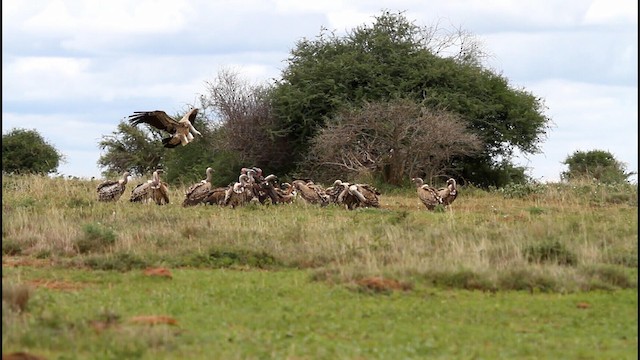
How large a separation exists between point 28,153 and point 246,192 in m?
26.7

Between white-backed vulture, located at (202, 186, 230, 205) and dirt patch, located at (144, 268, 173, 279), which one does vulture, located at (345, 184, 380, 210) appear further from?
dirt patch, located at (144, 268, 173, 279)

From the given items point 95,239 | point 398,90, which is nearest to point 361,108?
point 398,90

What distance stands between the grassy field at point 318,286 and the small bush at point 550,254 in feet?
0.08

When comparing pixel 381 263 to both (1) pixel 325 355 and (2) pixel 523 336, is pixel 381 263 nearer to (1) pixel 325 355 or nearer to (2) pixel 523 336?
(2) pixel 523 336

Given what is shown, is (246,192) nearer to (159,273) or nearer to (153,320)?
(159,273)

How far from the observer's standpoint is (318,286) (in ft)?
38.8

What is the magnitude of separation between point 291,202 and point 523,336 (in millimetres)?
13777

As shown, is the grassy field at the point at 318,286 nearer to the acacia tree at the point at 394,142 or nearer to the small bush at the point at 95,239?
the small bush at the point at 95,239

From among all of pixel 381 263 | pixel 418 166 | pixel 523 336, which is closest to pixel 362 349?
pixel 523 336

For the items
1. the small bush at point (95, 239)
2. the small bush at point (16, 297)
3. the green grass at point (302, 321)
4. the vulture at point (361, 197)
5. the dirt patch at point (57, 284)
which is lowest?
the green grass at point (302, 321)

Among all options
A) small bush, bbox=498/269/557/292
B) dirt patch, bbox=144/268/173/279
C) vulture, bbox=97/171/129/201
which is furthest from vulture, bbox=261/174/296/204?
small bush, bbox=498/269/557/292

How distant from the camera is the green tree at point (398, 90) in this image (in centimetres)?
3641

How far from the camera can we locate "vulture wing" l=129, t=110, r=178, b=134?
68.7ft

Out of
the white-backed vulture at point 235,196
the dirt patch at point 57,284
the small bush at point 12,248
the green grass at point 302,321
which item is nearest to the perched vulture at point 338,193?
the white-backed vulture at point 235,196
